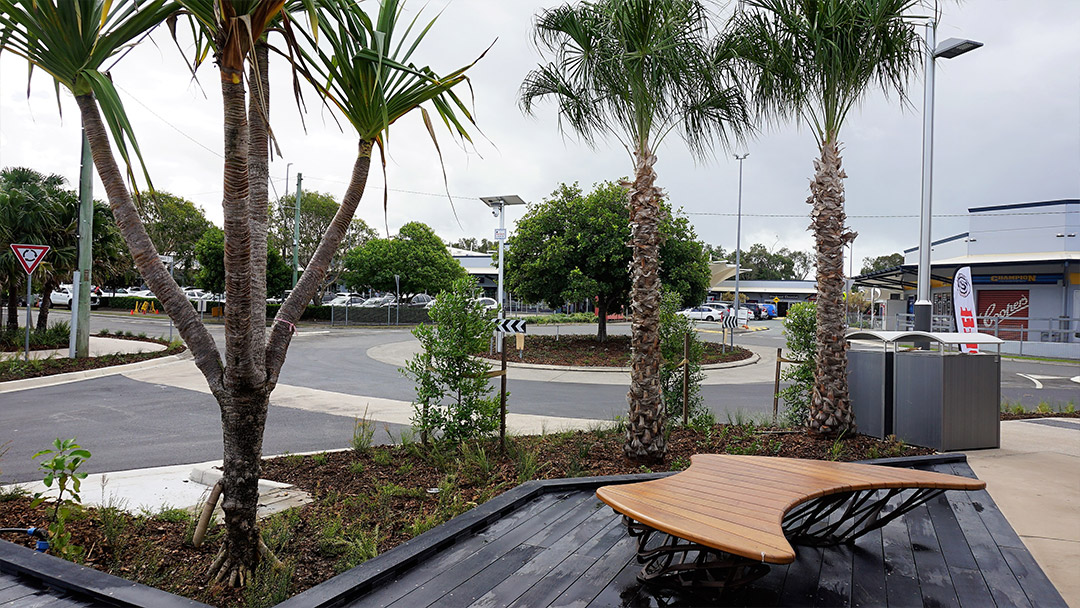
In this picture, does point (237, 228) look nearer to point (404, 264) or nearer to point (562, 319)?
point (404, 264)

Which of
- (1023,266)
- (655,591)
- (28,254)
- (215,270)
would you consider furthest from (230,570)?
(1023,266)

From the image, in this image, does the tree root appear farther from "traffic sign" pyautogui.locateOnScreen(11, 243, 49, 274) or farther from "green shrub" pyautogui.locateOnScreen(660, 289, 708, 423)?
"traffic sign" pyautogui.locateOnScreen(11, 243, 49, 274)

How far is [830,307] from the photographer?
7258 mm

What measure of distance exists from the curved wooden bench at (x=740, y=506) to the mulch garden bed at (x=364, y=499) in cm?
167

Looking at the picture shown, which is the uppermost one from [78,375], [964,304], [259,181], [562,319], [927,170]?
[927,170]

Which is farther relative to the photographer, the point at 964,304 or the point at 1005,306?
the point at 1005,306

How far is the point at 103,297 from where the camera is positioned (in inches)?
1940

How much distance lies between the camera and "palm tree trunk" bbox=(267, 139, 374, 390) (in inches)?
149

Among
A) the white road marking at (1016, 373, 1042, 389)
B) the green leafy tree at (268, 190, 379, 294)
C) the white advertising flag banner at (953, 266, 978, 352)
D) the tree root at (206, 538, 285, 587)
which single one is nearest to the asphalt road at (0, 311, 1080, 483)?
the white road marking at (1016, 373, 1042, 389)

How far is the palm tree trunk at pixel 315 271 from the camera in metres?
3.79

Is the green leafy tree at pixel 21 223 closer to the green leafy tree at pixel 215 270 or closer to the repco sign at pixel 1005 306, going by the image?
the green leafy tree at pixel 215 270

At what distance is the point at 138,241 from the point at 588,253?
17.0m

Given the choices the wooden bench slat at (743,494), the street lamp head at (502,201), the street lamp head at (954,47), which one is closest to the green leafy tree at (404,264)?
the street lamp head at (502,201)

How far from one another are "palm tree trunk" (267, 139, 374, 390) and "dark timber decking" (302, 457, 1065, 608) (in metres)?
1.39
